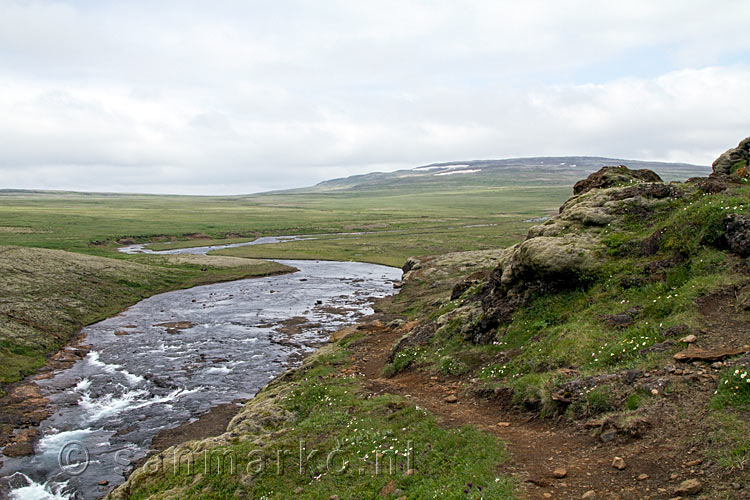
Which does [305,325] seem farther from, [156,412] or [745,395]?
[745,395]

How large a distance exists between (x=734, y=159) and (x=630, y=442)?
25.0m

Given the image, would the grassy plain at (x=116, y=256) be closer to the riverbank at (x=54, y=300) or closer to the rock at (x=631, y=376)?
the riverbank at (x=54, y=300)

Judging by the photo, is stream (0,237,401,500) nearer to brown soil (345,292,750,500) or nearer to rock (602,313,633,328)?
brown soil (345,292,750,500)

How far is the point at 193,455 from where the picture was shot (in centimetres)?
1952

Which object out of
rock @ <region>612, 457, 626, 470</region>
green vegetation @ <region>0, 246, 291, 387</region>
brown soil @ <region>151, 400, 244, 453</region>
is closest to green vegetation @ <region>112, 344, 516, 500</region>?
rock @ <region>612, 457, 626, 470</region>

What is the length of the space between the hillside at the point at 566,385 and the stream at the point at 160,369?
313 inches

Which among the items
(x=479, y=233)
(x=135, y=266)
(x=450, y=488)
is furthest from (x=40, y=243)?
(x=450, y=488)

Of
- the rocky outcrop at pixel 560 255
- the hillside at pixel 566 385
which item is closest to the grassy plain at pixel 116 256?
the hillside at pixel 566 385

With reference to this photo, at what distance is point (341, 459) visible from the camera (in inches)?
672

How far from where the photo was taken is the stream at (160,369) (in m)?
26.2

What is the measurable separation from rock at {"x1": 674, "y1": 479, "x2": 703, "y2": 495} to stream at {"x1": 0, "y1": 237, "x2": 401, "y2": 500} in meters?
23.6

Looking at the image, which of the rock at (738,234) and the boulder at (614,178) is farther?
the boulder at (614,178)

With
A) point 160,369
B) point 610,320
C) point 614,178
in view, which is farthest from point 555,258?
point 160,369

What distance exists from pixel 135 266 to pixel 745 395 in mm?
88120
